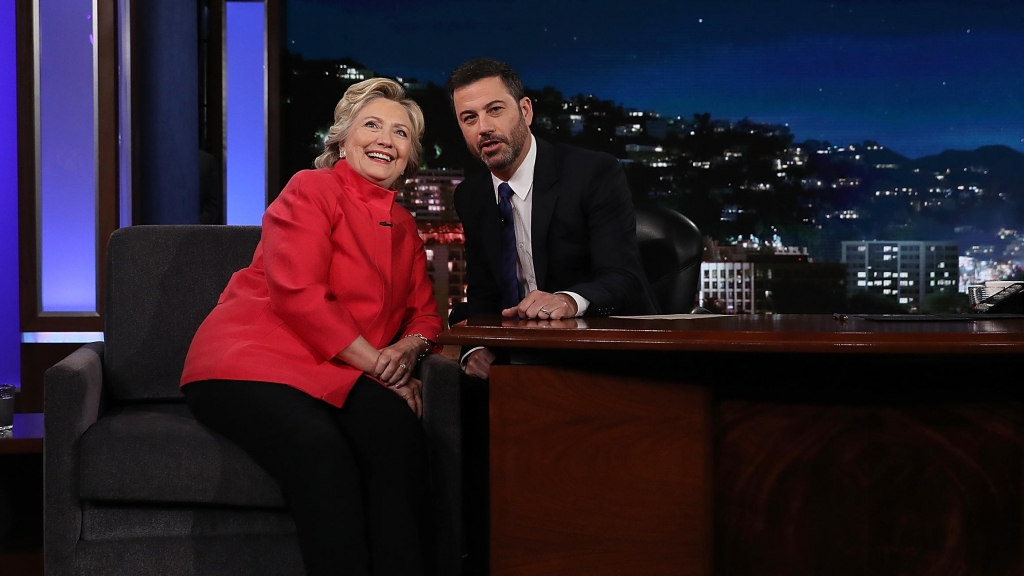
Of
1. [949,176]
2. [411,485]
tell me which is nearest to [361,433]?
[411,485]

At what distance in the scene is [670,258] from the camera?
2631 millimetres

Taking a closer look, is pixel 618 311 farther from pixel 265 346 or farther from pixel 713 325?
pixel 265 346

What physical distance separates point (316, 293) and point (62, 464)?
69cm

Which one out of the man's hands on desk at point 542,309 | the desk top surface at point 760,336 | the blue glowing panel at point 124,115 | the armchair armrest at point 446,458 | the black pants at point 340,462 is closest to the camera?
the desk top surface at point 760,336

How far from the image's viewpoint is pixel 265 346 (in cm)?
172

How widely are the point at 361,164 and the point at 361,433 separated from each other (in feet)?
2.26

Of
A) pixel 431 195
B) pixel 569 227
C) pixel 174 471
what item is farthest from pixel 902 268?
pixel 174 471

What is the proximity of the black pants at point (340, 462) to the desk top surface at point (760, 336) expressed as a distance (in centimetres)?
35

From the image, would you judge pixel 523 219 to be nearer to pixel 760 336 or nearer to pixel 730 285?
pixel 760 336

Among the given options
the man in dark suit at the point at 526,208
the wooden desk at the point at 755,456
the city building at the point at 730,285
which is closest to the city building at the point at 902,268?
the city building at the point at 730,285

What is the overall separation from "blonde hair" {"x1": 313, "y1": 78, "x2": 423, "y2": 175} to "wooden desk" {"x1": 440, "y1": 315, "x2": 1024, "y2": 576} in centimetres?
84

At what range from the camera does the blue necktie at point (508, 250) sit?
214 centimetres

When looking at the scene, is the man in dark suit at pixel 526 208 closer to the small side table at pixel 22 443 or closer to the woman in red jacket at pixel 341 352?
the woman in red jacket at pixel 341 352

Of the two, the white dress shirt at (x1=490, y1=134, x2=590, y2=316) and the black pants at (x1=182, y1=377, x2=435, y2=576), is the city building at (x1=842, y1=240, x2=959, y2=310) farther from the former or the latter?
the black pants at (x1=182, y1=377, x2=435, y2=576)
